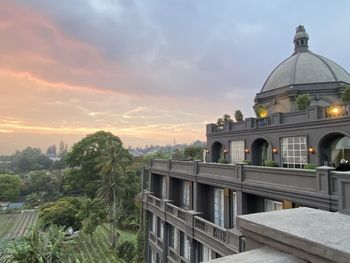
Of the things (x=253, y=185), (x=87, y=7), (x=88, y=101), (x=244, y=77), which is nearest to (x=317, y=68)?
(x=244, y=77)

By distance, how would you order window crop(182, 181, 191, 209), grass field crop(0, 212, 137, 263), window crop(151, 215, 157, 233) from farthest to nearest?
grass field crop(0, 212, 137, 263), window crop(151, 215, 157, 233), window crop(182, 181, 191, 209)

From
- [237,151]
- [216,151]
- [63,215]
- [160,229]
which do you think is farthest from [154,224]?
[63,215]

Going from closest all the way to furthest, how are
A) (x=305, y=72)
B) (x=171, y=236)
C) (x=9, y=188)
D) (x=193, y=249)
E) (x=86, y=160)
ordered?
1. (x=193, y=249)
2. (x=171, y=236)
3. (x=305, y=72)
4. (x=86, y=160)
5. (x=9, y=188)

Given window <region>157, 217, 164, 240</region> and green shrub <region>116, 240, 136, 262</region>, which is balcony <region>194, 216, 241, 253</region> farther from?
green shrub <region>116, 240, 136, 262</region>

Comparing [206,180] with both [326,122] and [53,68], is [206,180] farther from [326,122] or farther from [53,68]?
[53,68]

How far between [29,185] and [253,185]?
89.4m

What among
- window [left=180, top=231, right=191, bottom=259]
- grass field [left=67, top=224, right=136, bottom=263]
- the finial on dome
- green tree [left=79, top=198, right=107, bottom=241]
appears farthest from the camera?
green tree [left=79, top=198, right=107, bottom=241]

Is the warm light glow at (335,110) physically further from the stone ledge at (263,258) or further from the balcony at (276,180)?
the stone ledge at (263,258)

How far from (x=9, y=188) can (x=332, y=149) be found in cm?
8047

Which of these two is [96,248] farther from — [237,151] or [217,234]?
[217,234]

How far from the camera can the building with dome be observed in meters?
11.8

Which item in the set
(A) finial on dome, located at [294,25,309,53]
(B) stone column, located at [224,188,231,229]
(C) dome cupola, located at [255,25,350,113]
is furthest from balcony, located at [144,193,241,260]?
(A) finial on dome, located at [294,25,309,53]

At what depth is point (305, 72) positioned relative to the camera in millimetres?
26859

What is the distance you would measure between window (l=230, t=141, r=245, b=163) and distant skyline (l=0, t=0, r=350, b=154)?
3.99m
